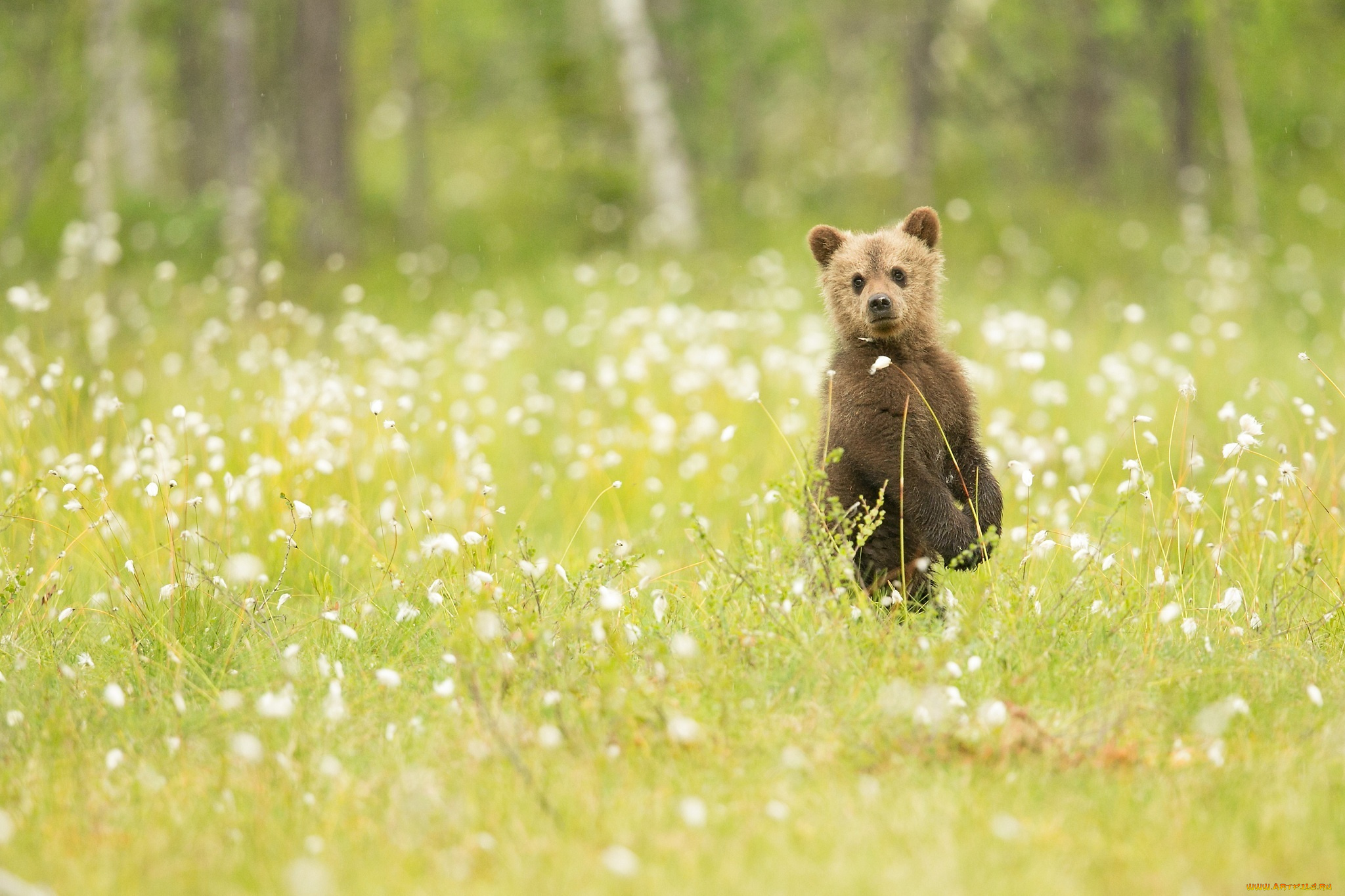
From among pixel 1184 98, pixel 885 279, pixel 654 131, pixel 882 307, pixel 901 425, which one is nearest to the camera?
pixel 901 425

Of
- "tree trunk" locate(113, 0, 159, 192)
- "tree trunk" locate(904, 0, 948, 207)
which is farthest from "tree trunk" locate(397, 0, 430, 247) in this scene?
"tree trunk" locate(904, 0, 948, 207)

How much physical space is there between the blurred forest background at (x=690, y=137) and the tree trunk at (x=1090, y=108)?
0.05 metres

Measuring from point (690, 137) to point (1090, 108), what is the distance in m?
5.87

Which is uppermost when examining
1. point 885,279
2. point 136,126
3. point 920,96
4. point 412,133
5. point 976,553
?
point 136,126

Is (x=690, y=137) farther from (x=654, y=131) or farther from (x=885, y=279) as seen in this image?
(x=885, y=279)

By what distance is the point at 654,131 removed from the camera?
14.1 m

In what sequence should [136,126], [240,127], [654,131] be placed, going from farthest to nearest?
[136,126] → [654,131] → [240,127]

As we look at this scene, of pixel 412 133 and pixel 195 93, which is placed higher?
pixel 195 93

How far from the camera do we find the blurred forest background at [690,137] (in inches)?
519

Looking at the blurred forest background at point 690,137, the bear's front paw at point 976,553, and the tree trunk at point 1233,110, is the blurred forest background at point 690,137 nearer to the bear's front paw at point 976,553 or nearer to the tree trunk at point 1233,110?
the tree trunk at point 1233,110

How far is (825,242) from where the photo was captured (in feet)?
17.4

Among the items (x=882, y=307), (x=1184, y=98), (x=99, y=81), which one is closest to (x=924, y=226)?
(x=882, y=307)

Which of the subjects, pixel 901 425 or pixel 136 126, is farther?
pixel 136 126

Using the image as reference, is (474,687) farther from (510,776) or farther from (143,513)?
(143,513)
